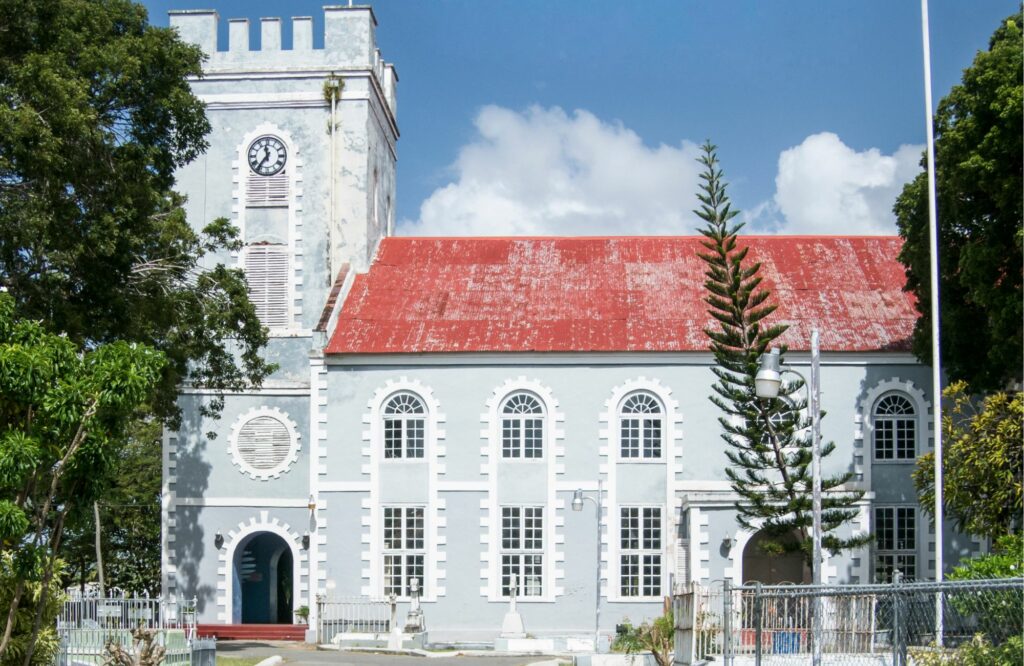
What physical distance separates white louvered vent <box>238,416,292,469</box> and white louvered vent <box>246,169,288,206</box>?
5571 mm

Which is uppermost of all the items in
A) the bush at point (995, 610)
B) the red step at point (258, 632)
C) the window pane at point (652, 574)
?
the bush at point (995, 610)

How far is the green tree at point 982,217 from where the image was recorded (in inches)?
1001

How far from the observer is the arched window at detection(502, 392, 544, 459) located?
33031mm

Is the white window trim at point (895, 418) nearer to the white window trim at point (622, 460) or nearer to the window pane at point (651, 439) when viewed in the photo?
the white window trim at point (622, 460)

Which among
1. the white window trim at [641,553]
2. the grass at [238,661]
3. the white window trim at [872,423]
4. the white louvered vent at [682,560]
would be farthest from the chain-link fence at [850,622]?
the white window trim at [872,423]

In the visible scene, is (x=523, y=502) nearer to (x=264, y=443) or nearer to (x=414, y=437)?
(x=414, y=437)

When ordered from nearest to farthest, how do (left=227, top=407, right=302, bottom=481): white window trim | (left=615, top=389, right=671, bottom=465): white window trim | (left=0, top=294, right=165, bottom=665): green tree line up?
(left=0, top=294, right=165, bottom=665): green tree, (left=615, top=389, right=671, bottom=465): white window trim, (left=227, top=407, right=302, bottom=481): white window trim

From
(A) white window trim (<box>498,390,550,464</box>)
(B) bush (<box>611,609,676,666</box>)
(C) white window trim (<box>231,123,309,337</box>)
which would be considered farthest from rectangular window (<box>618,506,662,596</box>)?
(C) white window trim (<box>231,123,309,337</box>)

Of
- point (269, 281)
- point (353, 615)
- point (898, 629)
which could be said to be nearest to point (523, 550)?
point (353, 615)

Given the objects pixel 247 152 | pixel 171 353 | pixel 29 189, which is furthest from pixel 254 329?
pixel 247 152

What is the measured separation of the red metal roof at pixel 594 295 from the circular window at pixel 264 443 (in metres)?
2.63

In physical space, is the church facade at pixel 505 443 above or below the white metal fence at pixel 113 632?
above

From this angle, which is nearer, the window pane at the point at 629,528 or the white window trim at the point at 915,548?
the white window trim at the point at 915,548

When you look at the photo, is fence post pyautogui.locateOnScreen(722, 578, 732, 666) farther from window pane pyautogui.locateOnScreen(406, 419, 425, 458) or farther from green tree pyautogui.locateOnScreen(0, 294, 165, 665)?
window pane pyautogui.locateOnScreen(406, 419, 425, 458)
